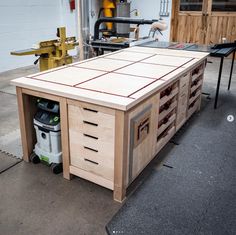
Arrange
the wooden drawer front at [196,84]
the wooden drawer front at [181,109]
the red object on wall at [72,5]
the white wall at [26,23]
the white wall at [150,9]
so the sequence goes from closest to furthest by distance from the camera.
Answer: the wooden drawer front at [181,109] → the wooden drawer front at [196,84] → the white wall at [26,23] → the red object on wall at [72,5] → the white wall at [150,9]

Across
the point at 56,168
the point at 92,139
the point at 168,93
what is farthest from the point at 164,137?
the point at 56,168

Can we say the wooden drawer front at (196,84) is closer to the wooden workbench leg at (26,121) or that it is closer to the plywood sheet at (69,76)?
the plywood sheet at (69,76)

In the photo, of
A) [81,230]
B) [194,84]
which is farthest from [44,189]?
[194,84]

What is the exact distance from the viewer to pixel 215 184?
2104 mm

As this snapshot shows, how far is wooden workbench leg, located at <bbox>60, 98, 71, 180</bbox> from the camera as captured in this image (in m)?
1.88

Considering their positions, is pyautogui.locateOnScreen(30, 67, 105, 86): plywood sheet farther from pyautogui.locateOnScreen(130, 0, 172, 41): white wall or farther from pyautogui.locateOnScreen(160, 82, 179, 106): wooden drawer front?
pyautogui.locateOnScreen(130, 0, 172, 41): white wall

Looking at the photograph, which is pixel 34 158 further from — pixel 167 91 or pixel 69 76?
pixel 167 91

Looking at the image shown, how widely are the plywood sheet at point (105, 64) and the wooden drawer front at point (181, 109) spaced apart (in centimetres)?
63

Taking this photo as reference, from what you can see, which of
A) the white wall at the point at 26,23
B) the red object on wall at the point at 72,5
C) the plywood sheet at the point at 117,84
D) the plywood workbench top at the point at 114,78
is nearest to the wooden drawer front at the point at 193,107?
the plywood workbench top at the point at 114,78

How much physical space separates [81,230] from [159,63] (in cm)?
171

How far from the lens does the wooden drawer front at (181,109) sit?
8.84 feet

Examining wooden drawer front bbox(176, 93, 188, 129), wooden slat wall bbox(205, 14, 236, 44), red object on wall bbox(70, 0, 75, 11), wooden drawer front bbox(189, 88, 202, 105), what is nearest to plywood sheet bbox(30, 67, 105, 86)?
wooden drawer front bbox(176, 93, 188, 129)

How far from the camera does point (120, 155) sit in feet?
5.68

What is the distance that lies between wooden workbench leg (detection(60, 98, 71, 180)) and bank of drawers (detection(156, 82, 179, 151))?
0.75 metres
